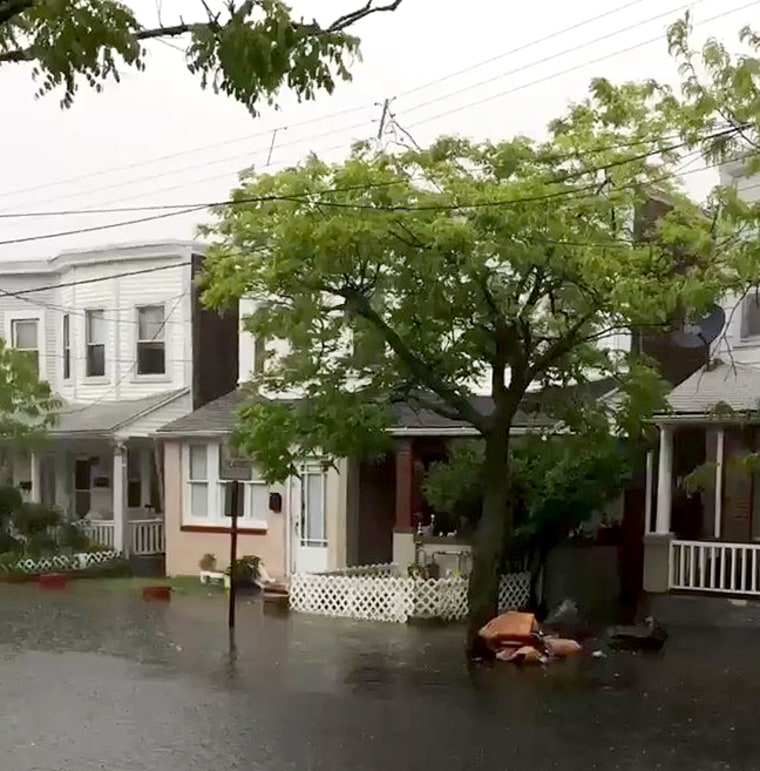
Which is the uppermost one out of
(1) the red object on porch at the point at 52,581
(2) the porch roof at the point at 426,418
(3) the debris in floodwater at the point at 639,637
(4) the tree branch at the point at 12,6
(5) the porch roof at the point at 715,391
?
(4) the tree branch at the point at 12,6

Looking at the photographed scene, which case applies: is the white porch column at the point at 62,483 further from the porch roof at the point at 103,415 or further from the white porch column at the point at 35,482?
the porch roof at the point at 103,415

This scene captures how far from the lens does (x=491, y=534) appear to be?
16.4m

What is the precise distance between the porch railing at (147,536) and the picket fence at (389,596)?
319 inches

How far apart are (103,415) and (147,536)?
289cm

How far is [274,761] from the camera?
10.5m

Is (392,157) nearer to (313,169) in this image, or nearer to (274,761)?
(313,169)

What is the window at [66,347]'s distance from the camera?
1206 inches

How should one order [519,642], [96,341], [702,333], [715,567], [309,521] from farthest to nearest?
[96,341] → [309,521] → [702,333] → [715,567] → [519,642]

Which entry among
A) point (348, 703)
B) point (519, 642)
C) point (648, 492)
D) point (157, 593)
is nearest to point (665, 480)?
point (648, 492)

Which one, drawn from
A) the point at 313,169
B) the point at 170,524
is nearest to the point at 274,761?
the point at 313,169

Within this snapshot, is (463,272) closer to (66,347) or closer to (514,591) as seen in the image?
(514,591)

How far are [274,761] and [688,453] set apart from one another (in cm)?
1335

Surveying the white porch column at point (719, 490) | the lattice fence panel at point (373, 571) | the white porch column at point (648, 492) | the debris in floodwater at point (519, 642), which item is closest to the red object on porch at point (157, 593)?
the lattice fence panel at point (373, 571)

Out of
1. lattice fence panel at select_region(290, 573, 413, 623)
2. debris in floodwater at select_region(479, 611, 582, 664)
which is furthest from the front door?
debris in floodwater at select_region(479, 611, 582, 664)
